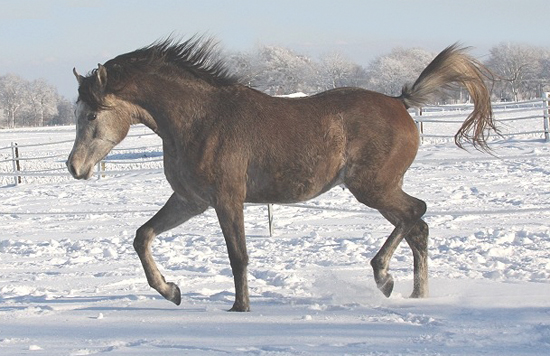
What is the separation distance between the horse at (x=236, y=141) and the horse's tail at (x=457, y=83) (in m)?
0.34

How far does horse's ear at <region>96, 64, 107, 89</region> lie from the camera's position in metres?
5.25

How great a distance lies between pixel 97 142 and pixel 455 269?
3.48 meters

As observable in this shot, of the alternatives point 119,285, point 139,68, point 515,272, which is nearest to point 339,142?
point 139,68

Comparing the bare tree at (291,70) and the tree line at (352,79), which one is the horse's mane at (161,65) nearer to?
the bare tree at (291,70)

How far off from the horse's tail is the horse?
0.34 m

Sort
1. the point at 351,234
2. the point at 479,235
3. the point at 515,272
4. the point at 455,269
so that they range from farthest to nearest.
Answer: the point at 351,234, the point at 479,235, the point at 455,269, the point at 515,272

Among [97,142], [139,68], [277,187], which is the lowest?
[277,187]

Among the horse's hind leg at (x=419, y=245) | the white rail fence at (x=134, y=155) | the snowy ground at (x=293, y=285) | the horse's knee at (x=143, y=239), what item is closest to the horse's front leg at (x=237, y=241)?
the snowy ground at (x=293, y=285)

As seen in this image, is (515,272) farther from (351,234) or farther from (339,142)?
(351,234)

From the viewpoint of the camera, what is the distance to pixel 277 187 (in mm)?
A: 5332

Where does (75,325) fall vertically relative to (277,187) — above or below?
below

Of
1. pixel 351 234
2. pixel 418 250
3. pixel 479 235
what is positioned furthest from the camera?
pixel 351 234

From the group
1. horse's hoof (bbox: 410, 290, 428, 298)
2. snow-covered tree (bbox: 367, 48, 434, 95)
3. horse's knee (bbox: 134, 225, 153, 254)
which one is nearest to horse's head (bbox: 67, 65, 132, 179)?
horse's knee (bbox: 134, 225, 153, 254)

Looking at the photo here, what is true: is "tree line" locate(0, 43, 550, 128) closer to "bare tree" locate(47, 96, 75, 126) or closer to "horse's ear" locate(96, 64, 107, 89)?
"bare tree" locate(47, 96, 75, 126)
